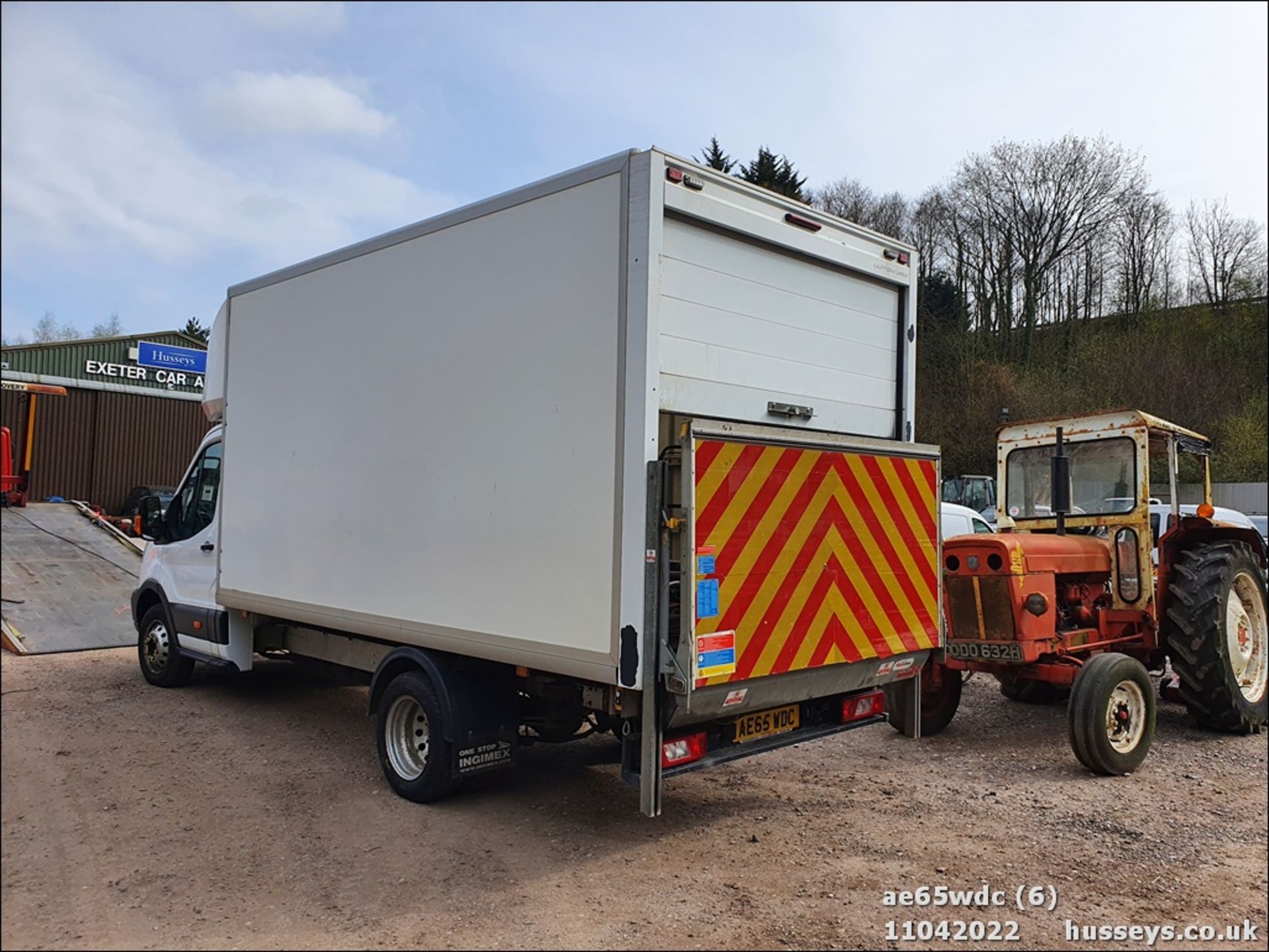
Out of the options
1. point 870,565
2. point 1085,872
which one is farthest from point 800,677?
point 1085,872

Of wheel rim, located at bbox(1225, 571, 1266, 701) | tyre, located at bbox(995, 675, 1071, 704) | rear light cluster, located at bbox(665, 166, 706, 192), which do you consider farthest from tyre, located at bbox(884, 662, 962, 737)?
rear light cluster, located at bbox(665, 166, 706, 192)

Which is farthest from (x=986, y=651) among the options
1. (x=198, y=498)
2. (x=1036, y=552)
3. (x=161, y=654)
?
(x=161, y=654)

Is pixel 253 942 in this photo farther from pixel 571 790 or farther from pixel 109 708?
pixel 109 708

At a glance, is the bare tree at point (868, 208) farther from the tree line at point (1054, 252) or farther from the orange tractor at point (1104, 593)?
the orange tractor at point (1104, 593)

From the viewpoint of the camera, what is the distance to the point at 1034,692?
8156mm

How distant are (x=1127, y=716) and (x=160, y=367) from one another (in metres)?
24.1

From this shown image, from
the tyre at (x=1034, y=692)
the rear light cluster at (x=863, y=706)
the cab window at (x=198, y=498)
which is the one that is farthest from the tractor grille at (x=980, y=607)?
the cab window at (x=198, y=498)

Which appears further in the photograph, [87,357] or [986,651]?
[87,357]

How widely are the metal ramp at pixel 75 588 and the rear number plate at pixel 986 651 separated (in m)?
7.19

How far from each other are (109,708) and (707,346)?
5594 millimetres

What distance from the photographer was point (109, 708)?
6.89 m

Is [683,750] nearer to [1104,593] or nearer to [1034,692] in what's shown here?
[1104,593]

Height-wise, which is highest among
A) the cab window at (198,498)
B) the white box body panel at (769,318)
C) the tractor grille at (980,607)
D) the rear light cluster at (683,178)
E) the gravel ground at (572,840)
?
the rear light cluster at (683,178)

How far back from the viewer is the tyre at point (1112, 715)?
18.8 feet
